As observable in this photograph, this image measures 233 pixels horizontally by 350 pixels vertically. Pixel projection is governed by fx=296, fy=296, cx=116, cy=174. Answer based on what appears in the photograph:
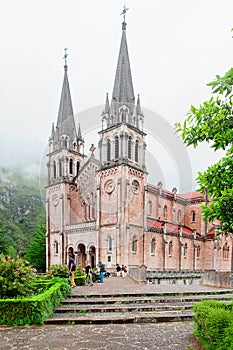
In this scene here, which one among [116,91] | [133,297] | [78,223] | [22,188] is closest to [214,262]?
[78,223]

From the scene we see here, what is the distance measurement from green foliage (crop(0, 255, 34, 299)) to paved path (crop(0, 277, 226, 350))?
4.42 feet

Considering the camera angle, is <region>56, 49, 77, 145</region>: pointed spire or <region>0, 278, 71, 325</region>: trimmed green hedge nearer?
<region>0, 278, 71, 325</region>: trimmed green hedge

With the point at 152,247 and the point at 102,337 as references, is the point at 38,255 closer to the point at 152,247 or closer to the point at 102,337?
the point at 152,247

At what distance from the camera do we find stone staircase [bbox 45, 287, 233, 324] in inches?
354

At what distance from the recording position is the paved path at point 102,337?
6.66 metres

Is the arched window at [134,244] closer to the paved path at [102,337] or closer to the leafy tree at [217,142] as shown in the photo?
the paved path at [102,337]

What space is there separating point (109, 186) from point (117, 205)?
3.00 metres

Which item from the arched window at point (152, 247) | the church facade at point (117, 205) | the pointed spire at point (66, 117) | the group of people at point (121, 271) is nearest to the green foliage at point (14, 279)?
the group of people at point (121, 271)

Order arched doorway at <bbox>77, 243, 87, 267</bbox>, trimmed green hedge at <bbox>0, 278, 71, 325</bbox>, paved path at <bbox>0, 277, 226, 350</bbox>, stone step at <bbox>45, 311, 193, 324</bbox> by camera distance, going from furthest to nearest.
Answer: arched doorway at <bbox>77, 243, 87, 267</bbox>, stone step at <bbox>45, 311, 193, 324</bbox>, trimmed green hedge at <bbox>0, 278, 71, 325</bbox>, paved path at <bbox>0, 277, 226, 350</bbox>

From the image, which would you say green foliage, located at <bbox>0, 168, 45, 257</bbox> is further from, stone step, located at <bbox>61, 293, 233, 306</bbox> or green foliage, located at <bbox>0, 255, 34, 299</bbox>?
green foliage, located at <bbox>0, 255, 34, 299</bbox>

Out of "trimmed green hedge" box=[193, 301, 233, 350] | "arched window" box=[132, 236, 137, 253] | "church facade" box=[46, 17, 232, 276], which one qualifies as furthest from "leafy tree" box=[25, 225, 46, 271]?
"trimmed green hedge" box=[193, 301, 233, 350]

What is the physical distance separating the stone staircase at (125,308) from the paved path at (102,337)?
0.32 metres

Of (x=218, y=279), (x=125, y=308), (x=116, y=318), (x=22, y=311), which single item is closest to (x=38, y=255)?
(x=218, y=279)

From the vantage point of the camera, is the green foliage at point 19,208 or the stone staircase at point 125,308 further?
the green foliage at point 19,208
